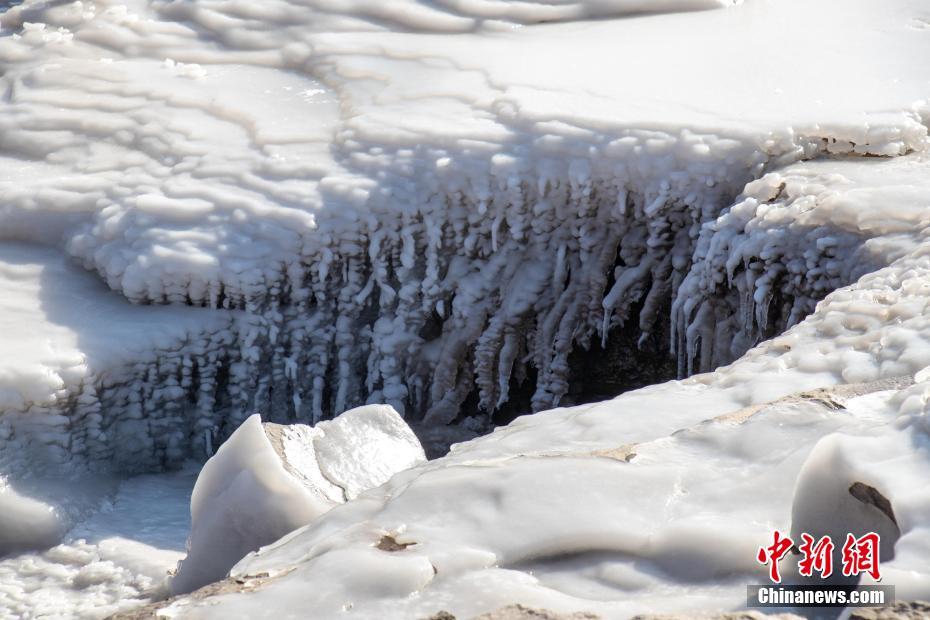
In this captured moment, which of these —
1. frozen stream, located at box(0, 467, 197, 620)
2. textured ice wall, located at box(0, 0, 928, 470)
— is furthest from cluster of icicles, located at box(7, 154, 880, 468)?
frozen stream, located at box(0, 467, 197, 620)

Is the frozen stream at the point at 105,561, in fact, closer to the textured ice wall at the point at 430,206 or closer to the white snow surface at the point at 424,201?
the white snow surface at the point at 424,201

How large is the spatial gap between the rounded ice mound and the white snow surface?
53mm

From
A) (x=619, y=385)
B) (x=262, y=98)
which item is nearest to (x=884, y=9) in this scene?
(x=619, y=385)

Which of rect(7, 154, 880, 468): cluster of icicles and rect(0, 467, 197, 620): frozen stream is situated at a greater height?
rect(7, 154, 880, 468): cluster of icicles

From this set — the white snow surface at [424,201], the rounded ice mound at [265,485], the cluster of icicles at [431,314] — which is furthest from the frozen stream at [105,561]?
the rounded ice mound at [265,485]

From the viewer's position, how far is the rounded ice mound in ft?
6.14

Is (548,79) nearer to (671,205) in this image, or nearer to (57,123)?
(671,205)

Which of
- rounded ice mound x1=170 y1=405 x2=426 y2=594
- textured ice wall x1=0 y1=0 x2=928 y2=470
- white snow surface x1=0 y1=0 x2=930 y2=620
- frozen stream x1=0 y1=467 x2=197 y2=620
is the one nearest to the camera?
rounded ice mound x1=170 y1=405 x2=426 y2=594

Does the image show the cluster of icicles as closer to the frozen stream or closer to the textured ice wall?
the textured ice wall

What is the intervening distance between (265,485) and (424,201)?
4.34 ft

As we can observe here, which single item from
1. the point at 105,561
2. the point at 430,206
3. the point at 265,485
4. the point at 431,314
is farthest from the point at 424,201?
the point at 265,485

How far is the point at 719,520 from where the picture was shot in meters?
1.33

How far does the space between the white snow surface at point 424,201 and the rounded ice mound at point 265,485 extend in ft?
0.18

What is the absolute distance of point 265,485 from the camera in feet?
6.19
